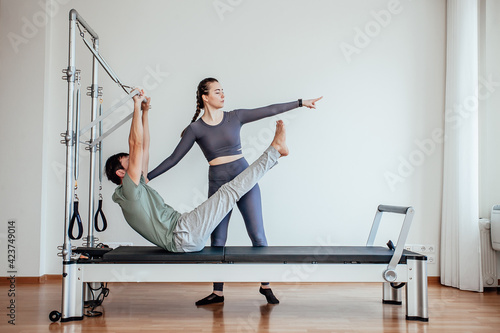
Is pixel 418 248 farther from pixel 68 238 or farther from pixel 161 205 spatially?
pixel 68 238

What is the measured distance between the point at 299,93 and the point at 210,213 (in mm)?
1731

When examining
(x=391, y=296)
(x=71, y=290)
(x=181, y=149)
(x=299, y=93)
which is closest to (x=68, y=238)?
(x=71, y=290)

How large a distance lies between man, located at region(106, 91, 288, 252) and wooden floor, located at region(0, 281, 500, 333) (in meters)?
0.44

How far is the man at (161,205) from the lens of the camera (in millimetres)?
2670

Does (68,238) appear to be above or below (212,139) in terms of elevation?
below

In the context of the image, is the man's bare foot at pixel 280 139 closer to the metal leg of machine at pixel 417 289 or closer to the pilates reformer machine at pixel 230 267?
the pilates reformer machine at pixel 230 267

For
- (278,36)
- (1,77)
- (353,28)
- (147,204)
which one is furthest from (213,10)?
(147,204)

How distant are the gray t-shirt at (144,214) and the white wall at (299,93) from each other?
4.05ft

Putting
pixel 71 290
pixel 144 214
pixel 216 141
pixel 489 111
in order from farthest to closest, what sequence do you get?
pixel 489 111, pixel 216 141, pixel 144 214, pixel 71 290

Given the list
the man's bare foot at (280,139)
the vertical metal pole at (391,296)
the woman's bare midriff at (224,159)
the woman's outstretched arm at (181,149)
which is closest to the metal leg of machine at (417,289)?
the vertical metal pole at (391,296)

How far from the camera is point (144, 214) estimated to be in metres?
2.73

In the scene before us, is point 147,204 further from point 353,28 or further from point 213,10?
point 353,28

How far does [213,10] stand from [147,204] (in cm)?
208

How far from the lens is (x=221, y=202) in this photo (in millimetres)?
2793
